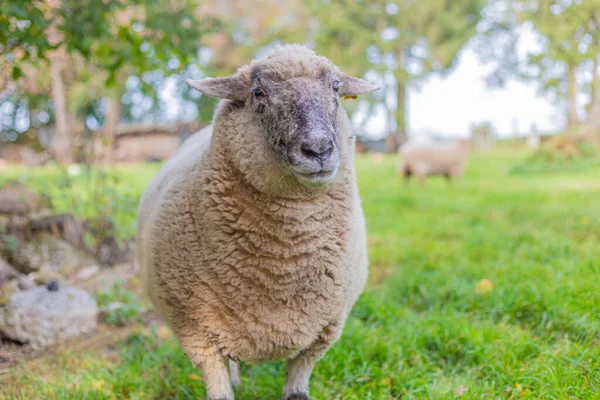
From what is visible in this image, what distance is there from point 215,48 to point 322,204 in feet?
71.7

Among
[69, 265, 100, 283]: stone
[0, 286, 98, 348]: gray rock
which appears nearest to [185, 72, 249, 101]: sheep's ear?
[0, 286, 98, 348]: gray rock

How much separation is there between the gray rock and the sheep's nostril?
2.31 metres

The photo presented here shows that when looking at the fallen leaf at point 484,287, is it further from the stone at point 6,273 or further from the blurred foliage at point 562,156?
the blurred foliage at point 562,156

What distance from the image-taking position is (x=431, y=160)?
9633mm

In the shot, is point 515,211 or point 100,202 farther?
point 515,211

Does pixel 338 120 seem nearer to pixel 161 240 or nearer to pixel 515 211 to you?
pixel 161 240

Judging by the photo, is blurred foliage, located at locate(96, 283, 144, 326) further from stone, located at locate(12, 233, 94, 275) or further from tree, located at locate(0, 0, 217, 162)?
tree, located at locate(0, 0, 217, 162)

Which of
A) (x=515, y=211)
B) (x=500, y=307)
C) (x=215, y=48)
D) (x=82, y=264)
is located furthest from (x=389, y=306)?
(x=215, y=48)

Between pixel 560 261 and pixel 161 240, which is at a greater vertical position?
pixel 161 240

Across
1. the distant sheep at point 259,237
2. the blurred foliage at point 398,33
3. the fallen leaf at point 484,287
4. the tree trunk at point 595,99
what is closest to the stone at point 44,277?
the distant sheep at point 259,237

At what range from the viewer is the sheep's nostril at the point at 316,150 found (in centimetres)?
181

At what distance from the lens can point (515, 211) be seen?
6.22 m

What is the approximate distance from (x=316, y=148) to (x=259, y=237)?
1.62 feet

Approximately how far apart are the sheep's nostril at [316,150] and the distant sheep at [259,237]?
15cm
